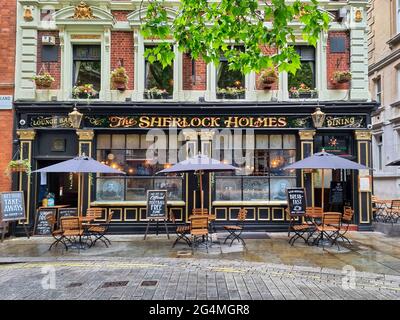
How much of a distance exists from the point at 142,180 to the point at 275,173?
5.06m

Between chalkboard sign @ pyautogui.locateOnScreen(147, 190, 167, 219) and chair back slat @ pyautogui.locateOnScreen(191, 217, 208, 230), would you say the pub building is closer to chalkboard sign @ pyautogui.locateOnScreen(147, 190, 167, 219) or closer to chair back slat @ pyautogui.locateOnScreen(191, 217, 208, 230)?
chalkboard sign @ pyautogui.locateOnScreen(147, 190, 167, 219)


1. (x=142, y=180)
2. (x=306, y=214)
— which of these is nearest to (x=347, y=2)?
Answer: (x=306, y=214)

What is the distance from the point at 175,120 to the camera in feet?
42.7

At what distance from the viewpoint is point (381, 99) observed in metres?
22.4

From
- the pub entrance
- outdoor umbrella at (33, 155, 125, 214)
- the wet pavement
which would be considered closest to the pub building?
the pub entrance

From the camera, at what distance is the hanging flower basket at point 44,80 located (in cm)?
1269

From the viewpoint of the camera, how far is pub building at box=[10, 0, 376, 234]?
12852 millimetres

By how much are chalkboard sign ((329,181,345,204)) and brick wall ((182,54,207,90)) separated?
6.50m

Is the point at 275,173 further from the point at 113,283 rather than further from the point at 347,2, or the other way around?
the point at 113,283

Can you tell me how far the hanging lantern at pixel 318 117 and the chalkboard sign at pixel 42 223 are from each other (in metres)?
9.81

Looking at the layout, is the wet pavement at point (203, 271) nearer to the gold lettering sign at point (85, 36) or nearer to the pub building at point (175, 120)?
the pub building at point (175, 120)

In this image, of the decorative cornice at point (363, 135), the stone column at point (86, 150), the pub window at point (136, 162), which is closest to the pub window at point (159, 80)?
the pub window at point (136, 162)

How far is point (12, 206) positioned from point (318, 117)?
11.1m

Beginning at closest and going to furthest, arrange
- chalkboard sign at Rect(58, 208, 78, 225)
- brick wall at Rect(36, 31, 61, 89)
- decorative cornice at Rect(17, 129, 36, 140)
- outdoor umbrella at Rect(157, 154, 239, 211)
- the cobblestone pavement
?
the cobblestone pavement
outdoor umbrella at Rect(157, 154, 239, 211)
chalkboard sign at Rect(58, 208, 78, 225)
decorative cornice at Rect(17, 129, 36, 140)
brick wall at Rect(36, 31, 61, 89)
